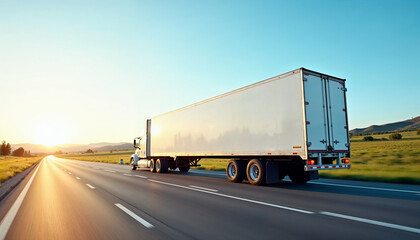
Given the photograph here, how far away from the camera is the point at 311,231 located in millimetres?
4438

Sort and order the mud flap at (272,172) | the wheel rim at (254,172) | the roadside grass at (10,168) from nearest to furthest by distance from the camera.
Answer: the mud flap at (272,172) → the wheel rim at (254,172) → the roadside grass at (10,168)

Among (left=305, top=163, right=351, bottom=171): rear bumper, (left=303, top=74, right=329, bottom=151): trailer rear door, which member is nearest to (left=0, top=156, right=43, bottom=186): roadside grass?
(left=305, top=163, right=351, bottom=171): rear bumper

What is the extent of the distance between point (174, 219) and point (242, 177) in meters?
7.05

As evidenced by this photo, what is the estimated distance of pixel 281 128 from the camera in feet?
33.5

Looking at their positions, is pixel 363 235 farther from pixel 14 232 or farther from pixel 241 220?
pixel 14 232

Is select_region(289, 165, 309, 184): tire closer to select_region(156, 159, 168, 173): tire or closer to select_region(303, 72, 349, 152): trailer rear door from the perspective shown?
select_region(303, 72, 349, 152): trailer rear door

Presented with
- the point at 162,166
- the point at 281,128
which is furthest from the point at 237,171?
the point at 162,166

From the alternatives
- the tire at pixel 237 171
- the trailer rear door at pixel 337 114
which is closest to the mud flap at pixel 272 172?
the tire at pixel 237 171

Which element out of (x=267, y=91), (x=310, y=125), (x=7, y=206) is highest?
(x=267, y=91)

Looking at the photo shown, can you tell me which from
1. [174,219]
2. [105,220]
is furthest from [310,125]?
[105,220]

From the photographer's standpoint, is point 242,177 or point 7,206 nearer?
point 7,206

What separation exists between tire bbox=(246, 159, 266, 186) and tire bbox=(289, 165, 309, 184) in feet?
5.18

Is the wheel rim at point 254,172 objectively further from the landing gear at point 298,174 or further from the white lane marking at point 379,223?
the white lane marking at point 379,223

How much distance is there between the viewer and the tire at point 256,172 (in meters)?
10.8
